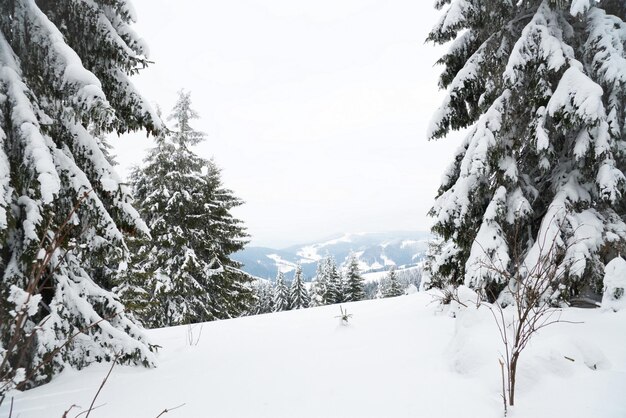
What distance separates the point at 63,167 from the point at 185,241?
1077 cm

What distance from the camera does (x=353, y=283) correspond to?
103 feet

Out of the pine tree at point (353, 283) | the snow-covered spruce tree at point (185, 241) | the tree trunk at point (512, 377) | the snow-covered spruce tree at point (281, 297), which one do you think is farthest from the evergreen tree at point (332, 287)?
the tree trunk at point (512, 377)

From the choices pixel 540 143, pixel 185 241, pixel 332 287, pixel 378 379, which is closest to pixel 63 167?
pixel 378 379

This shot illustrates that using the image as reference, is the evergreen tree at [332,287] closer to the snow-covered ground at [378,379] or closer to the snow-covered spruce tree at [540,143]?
the snow-covered spruce tree at [540,143]

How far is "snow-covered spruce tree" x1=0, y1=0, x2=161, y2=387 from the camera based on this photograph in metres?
3.62

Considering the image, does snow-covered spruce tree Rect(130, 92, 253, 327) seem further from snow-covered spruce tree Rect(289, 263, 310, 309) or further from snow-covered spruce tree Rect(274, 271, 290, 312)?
snow-covered spruce tree Rect(274, 271, 290, 312)

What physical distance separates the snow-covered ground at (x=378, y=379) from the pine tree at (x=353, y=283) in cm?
2624

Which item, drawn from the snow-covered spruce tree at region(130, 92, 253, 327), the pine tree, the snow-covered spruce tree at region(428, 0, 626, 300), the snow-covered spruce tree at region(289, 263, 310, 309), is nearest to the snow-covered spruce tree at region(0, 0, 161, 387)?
the snow-covered spruce tree at region(428, 0, 626, 300)

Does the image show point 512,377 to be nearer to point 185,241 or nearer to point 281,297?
point 185,241

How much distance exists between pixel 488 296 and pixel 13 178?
7.06 m

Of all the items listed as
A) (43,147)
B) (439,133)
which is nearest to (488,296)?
(439,133)

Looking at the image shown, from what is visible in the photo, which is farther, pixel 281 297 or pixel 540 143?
pixel 281 297

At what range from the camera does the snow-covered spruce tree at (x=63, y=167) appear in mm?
3619

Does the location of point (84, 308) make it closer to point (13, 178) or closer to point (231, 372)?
point (13, 178)
